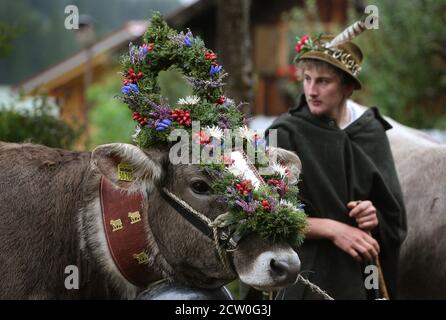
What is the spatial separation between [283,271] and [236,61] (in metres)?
4.74

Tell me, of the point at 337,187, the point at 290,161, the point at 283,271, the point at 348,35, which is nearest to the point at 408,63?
the point at 348,35

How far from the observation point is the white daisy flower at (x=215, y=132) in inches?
154

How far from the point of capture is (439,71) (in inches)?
545

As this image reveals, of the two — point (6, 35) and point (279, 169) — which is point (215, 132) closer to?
point (279, 169)

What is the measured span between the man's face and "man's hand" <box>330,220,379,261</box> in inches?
29.2

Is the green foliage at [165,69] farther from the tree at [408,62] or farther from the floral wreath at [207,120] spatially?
the tree at [408,62]

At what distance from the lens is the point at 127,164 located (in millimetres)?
3992

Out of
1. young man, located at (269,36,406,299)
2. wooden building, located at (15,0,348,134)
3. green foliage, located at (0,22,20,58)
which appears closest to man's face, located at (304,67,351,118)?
young man, located at (269,36,406,299)

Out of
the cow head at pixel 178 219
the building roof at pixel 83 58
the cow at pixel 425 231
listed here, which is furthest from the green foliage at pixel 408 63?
the building roof at pixel 83 58

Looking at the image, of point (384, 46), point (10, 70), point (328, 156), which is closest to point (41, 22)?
point (10, 70)

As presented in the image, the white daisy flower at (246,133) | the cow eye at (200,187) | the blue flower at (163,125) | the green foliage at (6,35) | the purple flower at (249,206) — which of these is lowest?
the purple flower at (249,206)

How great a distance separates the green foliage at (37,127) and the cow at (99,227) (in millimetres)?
1972
